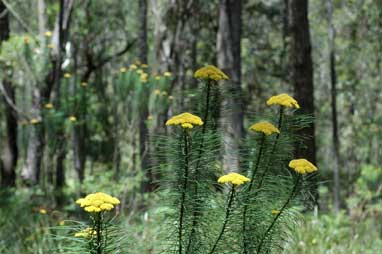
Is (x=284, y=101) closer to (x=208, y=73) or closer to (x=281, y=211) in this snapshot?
(x=208, y=73)

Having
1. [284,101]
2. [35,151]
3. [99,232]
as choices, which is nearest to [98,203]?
[99,232]

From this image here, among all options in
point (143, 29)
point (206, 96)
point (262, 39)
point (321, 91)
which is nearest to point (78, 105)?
point (206, 96)

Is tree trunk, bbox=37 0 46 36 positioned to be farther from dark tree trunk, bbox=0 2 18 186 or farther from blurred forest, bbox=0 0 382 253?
dark tree trunk, bbox=0 2 18 186

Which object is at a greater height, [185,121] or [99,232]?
[185,121]

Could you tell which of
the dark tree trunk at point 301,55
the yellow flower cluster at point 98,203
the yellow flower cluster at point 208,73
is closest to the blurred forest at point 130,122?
the dark tree trunk at point 301,55

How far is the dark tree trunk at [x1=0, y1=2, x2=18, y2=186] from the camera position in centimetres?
978

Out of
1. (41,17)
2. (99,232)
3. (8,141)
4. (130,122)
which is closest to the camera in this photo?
(99,232)

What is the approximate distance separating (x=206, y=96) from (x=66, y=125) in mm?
4779

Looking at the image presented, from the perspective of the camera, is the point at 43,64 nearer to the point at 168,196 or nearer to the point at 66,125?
the point at 66,125

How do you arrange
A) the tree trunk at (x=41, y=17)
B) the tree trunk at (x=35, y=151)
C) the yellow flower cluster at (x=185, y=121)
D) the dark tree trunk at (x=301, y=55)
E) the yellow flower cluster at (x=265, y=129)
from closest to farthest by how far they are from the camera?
the yellow flower cluster at (x=185, y=121) → the yellow flower cluster at (x=265, y=129) → the dark tree trunk at (x=301, y=55) → the tree trunk at (x=35, y=151) → the tree trunk at (x=41, y=17)

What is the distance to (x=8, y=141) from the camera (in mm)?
10188

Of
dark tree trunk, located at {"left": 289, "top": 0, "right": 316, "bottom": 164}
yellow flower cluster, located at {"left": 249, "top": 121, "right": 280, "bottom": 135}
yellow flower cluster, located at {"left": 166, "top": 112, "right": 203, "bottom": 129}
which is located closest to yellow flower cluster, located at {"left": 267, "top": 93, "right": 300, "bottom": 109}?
yellow flower cluster, located at {"left": 249, "top": 121, "right": 280, "bottom": 135}

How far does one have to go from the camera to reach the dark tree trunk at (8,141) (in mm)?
9781

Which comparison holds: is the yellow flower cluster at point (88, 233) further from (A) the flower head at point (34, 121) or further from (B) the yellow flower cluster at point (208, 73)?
(A) the flower head at point (34, 121)
